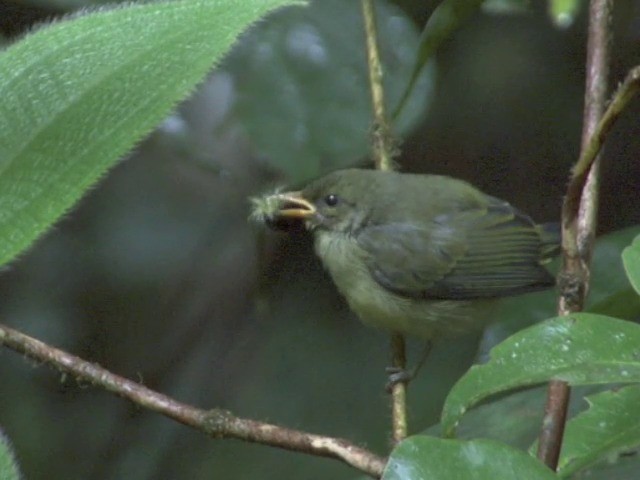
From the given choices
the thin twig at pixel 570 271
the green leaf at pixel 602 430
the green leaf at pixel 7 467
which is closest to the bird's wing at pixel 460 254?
the thin twig at pixel 570 271

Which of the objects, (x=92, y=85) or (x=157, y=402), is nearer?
(x=92, y=85)

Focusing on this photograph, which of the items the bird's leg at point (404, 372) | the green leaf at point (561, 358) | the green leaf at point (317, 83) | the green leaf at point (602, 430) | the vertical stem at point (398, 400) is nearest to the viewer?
the green leaf at point (561, 358)

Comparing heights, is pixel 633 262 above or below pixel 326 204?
above

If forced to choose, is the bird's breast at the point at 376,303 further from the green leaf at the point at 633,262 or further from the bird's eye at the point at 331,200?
the green leaf at the point at 633,262

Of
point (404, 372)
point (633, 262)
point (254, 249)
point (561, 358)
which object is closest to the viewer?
point (561, 358)

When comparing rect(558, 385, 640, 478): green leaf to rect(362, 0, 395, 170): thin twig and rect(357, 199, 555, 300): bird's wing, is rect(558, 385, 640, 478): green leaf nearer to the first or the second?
rect(362, 0, 395, 170): thin twig

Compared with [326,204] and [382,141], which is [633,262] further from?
[326,204]

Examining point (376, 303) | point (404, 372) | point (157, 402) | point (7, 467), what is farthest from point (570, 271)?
point (376, 303)
